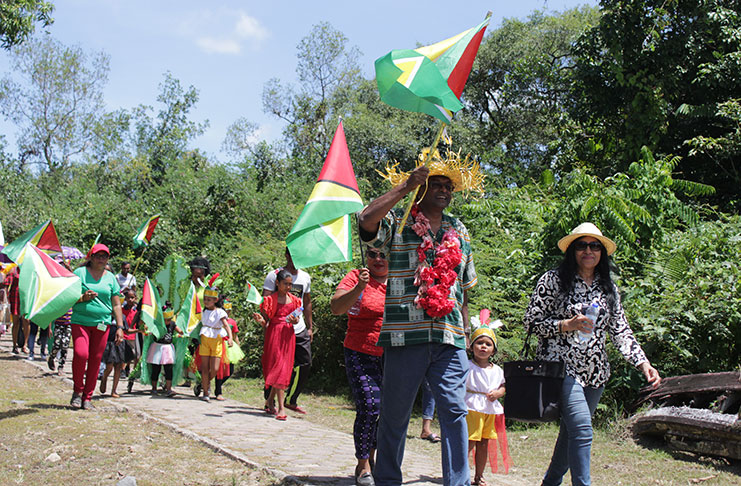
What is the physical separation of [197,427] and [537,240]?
5.98 metres

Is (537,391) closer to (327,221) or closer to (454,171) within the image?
(454,171)

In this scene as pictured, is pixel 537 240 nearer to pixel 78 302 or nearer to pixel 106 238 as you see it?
pixel 78 302

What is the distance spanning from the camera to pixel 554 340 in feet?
15.6

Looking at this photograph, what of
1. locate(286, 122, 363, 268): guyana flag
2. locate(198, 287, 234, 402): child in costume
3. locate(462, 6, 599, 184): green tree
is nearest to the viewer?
locate(286, 122, 363, 268): guyana flag

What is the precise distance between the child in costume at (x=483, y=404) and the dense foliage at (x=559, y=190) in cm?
183

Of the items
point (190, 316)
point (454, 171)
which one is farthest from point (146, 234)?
point (454, 171)

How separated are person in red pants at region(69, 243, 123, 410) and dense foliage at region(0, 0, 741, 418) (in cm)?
424

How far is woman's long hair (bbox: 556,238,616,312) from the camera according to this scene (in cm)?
484

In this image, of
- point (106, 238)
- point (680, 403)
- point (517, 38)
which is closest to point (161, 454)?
point (680, 403)

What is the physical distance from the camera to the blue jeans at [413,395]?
13.5ft

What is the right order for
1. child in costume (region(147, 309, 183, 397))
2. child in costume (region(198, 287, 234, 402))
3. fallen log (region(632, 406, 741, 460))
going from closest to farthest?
fallen log (region(632, 406, 741, 460)) → child in costume (region(198, 287, 234, 402)) → child in costume (region(147, 309, 183, 397))

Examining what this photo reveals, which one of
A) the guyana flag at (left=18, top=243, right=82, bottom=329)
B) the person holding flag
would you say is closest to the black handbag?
the person holding flag

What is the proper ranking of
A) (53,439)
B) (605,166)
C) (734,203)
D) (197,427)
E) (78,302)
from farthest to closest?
(605,166) < (734,203) < (78,302) < (197,427) < (53,439)

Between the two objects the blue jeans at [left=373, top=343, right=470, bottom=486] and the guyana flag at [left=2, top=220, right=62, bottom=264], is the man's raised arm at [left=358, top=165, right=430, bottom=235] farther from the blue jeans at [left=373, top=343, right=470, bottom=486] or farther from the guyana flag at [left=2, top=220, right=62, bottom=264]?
the guyana flag at [left=2, top=220, right=62, bottom=264]
